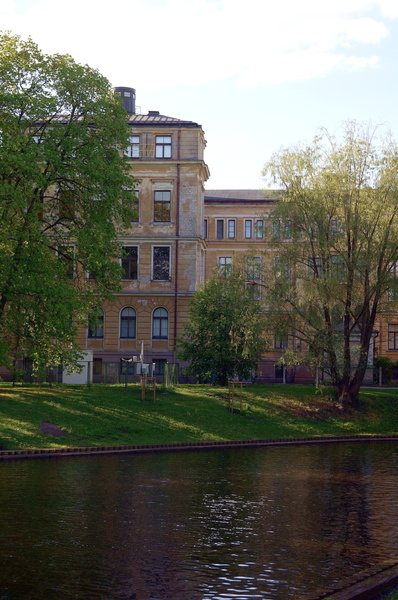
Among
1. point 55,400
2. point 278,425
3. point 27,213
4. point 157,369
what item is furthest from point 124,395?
point 157,369

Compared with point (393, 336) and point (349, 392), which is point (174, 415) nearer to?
point (349, 392)

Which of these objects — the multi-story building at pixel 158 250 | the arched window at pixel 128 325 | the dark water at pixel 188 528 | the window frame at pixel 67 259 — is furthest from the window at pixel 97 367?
the dark water at pixel 188 528

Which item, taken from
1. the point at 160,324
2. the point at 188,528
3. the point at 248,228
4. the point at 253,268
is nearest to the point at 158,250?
the point at 160,324

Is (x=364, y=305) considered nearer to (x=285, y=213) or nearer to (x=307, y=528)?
(x=285, y=213)

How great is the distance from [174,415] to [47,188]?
39.8ft

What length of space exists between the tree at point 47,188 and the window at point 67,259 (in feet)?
0.16

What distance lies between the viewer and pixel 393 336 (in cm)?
7531

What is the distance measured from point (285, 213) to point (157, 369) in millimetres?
19993

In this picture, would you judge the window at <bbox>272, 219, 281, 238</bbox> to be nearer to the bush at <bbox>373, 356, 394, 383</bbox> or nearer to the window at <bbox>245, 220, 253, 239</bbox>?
the bush at <bbox>373, 356, 394, 383</bbox>

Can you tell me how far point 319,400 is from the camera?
141ft

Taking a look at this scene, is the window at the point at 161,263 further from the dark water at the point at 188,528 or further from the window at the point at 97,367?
the dark water at the point at 188,528

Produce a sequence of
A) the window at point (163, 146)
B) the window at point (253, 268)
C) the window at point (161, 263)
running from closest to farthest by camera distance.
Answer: the window at point (253, 268)
the window at point (161, 263)
the window at point (163, 146)

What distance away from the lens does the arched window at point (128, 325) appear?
197 ft

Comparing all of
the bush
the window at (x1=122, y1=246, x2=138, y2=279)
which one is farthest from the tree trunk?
the window at (x1=122, y1=246, x2=138, y2=279)
